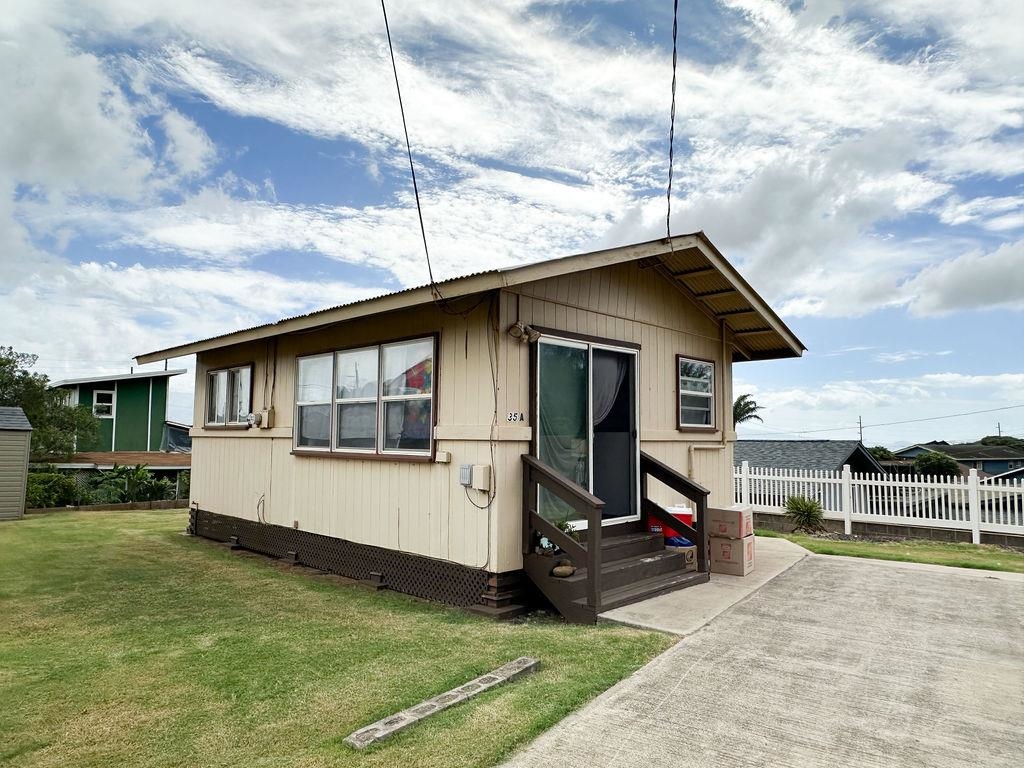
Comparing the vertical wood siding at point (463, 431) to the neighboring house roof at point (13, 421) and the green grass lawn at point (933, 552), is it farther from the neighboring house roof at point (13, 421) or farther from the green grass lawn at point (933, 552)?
the neighboring house roof at point (13, 421)

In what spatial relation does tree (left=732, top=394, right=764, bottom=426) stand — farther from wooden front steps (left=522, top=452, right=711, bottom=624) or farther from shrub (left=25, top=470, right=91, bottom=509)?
→ shrub (left=25, top=470, right=91, bottom=509)

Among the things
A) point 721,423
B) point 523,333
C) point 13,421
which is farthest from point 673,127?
point 13,421

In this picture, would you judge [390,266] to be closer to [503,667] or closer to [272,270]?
[272,270]

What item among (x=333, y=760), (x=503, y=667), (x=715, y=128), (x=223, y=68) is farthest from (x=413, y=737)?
(x=223, y=68)

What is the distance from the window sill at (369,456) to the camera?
5846 millimetres

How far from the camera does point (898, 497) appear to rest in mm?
12570

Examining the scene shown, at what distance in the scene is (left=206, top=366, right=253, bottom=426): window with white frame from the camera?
29.1 ft

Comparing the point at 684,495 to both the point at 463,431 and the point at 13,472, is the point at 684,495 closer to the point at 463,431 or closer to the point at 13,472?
the point at 463,431

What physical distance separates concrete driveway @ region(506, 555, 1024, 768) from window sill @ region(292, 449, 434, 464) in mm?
2759

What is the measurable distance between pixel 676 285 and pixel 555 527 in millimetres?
3915

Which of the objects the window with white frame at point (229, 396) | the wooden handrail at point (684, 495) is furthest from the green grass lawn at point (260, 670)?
the window with white frame at point (229, 396)

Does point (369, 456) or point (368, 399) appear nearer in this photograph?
point (369, 456)

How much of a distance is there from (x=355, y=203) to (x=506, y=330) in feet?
20.3

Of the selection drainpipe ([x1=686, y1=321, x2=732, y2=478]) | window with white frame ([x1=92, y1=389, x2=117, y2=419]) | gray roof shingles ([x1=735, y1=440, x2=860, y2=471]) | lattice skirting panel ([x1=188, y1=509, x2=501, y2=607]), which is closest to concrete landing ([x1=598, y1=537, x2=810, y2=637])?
lattice skirting panel ([x1=188, y1=509, x2=501, y2=607])
